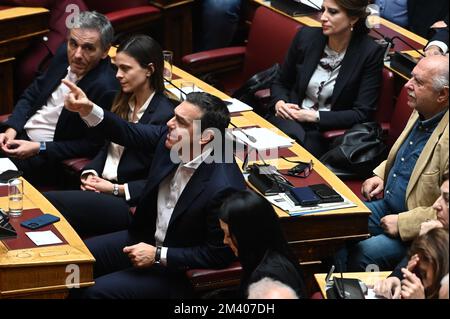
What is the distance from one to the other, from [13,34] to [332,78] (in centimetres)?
176

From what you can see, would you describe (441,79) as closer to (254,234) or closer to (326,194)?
(326,194)

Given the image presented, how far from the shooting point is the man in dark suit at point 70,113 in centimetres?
455

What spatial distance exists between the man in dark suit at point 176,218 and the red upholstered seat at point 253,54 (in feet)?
5.31

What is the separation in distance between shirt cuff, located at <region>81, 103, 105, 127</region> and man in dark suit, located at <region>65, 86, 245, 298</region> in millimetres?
79

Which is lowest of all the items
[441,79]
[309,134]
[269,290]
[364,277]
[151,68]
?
[309,134]

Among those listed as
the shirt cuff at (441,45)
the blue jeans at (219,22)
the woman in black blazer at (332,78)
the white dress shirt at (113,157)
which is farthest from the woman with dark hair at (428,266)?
the blue jeans at (219,22)

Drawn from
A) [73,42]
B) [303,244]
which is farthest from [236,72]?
[303,244]

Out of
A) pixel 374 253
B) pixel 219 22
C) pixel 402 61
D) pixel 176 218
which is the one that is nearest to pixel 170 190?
pixel 176 218

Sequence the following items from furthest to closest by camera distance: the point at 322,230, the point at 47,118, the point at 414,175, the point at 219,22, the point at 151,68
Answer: the point at 219,22
the point at 47,118
the point at 151,68
the point at 414,175
the point at 322,230

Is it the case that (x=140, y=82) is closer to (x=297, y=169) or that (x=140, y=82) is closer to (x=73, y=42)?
(x=73, y=42)

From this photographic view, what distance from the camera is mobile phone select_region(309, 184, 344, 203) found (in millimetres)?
3859

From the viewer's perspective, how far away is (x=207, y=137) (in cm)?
378

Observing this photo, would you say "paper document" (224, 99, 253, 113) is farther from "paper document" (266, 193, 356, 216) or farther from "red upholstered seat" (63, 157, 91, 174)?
"paper document" (266, 193, 356, 216)

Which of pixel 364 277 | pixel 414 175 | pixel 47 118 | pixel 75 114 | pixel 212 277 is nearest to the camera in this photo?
pixel 364 277
